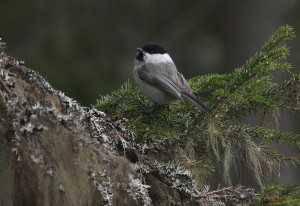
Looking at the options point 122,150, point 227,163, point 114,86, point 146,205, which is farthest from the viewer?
point 114,86

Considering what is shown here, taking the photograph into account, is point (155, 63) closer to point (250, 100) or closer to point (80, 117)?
point (250, 100)

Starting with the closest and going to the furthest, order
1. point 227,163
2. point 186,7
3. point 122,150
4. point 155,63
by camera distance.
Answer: point 122,150 < point 227,163 < point 155,63 < point 186,7

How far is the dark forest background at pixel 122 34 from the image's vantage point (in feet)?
24.6

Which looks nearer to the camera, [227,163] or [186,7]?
[227,163]

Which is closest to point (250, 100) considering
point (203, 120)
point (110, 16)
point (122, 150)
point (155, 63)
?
point (203, 120)

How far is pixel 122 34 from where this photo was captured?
849 cm

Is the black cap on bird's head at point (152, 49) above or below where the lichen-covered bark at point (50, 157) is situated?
above

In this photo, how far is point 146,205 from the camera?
2230 mm

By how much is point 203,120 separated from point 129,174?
0.78m

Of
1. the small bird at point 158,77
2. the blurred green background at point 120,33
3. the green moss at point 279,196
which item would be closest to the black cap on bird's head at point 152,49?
the small bird at point 158,77

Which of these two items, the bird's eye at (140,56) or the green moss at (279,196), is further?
the bird's eye at (140,56)

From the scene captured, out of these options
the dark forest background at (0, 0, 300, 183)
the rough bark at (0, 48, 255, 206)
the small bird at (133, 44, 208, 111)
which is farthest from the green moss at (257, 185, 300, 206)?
the dark forest background at (0, 0, 300, 183)

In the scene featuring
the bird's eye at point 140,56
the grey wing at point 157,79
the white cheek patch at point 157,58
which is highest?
the bird's eye at point 140,56

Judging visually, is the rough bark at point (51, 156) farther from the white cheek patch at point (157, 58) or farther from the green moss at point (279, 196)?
the white cheek patch at point (157, 58)
